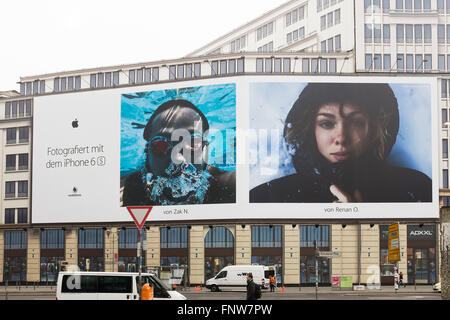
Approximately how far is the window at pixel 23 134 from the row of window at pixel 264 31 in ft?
150

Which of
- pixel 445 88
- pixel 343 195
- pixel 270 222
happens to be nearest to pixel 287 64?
pixel 445 88

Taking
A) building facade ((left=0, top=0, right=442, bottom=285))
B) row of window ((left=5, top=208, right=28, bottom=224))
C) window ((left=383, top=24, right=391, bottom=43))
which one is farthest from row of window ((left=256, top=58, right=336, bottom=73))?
row of window ((left=5, top=208, right=28, bottom=224))

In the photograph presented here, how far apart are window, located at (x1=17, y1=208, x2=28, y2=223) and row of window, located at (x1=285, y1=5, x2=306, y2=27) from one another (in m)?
48.7

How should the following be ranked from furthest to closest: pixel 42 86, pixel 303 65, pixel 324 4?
1. pixel 324 4
2. pixel 42 86
3. pixel 303 65

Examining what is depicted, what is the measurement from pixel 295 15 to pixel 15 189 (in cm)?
4890

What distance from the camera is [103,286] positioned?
28766 millimetres

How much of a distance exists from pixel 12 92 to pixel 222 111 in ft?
123

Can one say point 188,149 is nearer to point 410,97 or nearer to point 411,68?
point 410,97

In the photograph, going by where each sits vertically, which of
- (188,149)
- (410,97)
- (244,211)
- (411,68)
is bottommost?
(244,211)

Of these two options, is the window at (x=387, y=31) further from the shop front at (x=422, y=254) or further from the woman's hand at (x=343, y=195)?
the woman's hand at (x=343, y=195)

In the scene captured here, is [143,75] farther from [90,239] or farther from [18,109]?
[90,239]
